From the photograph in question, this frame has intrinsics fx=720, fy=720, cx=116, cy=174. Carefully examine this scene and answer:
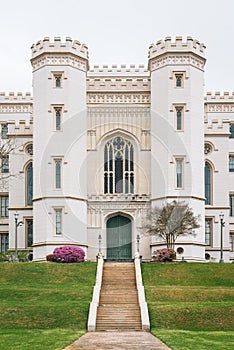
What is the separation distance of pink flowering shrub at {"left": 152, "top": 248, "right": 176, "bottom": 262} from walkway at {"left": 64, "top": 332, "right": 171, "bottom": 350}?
1695cm

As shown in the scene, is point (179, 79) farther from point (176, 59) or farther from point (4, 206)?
point (4, 206)

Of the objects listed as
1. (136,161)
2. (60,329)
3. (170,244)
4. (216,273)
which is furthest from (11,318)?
(136,161)

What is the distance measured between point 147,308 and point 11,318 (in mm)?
5706

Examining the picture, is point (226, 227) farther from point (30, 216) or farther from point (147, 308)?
point (147, 308)

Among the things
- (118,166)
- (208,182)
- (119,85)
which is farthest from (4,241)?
(208,182)

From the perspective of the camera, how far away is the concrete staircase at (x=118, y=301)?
2881 centimetres

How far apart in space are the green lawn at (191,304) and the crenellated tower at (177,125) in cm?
850

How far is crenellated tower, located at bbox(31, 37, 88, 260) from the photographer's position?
48.1m

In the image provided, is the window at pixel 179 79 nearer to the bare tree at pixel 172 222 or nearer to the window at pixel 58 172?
the bare tree at pixel 172 222

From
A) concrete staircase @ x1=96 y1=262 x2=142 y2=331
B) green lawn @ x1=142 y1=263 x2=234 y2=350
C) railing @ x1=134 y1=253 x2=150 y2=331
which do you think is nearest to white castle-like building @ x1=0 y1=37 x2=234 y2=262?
green lawn @ x1=142 y1=263 x2=234 y2=350

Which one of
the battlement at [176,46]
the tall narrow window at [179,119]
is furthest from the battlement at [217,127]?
the battlement at [176,46]

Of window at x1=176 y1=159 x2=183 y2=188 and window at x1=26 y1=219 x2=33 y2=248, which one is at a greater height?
window at x1=176 y1=159 x2=183 y2=188

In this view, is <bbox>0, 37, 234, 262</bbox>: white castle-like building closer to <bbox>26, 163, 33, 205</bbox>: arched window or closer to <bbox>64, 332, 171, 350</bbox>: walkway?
<bbox>26, 163, 33, 205</bbox>: arched window

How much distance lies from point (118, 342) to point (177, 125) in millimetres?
26582
